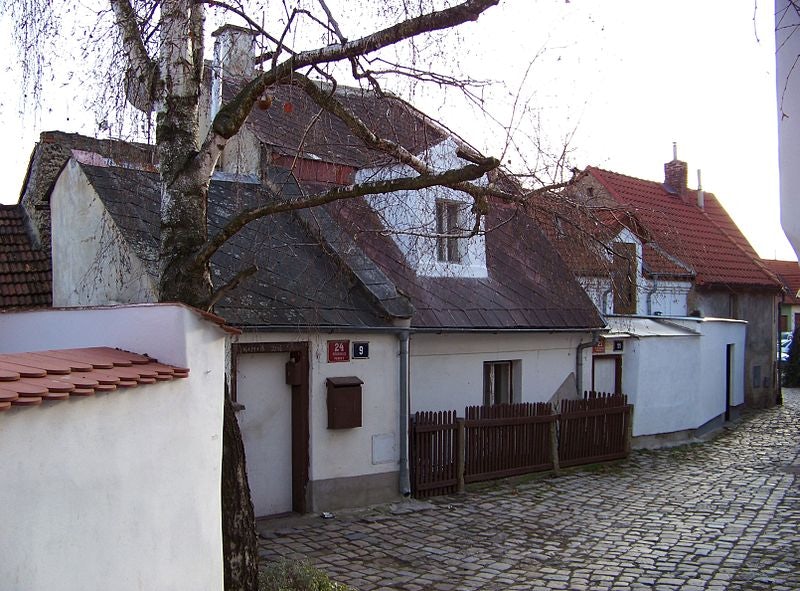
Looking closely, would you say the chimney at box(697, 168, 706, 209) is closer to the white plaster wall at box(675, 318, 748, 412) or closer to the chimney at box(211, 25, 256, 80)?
the white plaster wall at box(675, 318, 748, 412)

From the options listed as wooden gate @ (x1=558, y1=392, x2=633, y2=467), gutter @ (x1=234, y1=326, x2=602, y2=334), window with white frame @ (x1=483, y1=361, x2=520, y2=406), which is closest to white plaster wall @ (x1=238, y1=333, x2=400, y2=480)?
gutter @ (x1=234, y1=326, x2=602, y2=334)

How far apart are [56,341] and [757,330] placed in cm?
2302

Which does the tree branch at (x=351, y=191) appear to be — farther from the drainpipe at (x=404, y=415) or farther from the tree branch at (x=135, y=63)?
the drainpipe at (x=404, y=415)

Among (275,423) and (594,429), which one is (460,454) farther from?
(594,429)

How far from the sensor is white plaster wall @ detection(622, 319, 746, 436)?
15945mm

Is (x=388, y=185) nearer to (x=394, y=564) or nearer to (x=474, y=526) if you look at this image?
(x=394, y=564)

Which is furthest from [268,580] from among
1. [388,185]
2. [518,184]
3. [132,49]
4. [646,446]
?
[646,446]

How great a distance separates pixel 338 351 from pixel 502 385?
453 centimetres

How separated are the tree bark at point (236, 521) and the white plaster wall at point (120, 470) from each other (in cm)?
49

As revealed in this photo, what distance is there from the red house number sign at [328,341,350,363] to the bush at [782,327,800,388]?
88.4 feet

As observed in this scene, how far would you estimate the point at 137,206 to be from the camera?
962 centimetres

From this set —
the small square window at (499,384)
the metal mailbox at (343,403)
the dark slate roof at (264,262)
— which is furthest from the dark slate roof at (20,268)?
the small square window at (499,384)

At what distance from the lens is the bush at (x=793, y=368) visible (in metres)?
31.7

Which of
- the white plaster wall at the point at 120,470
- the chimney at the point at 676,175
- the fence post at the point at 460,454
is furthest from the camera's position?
the chimney at the point at 676,175
